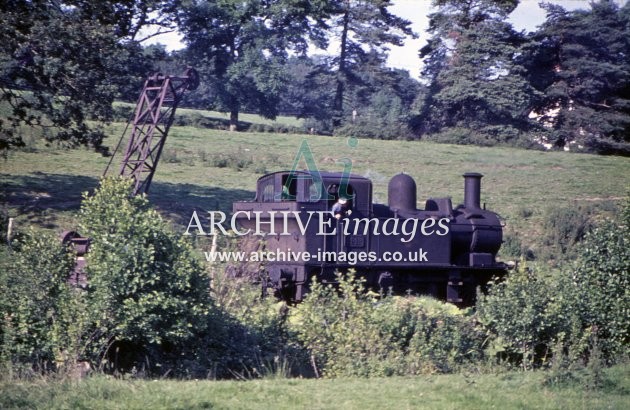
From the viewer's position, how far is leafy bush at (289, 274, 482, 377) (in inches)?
387

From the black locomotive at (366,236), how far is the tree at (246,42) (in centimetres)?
1894

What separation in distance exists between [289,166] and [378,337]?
2149 cm

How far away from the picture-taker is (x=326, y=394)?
833 centimetres

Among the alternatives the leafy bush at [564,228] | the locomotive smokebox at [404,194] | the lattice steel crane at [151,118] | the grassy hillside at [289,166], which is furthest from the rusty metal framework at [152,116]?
the leafy bush at [564,228]

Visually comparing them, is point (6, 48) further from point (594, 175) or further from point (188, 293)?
point (594, 175)

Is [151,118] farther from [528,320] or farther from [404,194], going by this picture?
[528,320]

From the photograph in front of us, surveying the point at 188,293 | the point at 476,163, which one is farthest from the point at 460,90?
the point at 188,293

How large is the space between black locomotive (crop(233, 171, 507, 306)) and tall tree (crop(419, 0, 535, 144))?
16.1m

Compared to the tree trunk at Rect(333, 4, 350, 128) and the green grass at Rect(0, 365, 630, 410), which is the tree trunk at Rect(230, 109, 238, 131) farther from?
the green grass at Rect(0, 365, 630, 410)

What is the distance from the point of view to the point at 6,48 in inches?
763

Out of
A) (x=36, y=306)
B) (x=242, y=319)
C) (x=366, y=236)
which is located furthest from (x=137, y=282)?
(x=366, y=236)

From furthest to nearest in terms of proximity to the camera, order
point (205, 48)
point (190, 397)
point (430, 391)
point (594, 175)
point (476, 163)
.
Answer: point (205, 48), point (476, 163), point (594, 175), point (430, 391), point (190, 397)

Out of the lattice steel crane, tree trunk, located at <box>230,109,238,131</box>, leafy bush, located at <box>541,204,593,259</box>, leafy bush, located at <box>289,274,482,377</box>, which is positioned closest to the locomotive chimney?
leafy bush, located at <box>541,204,593,259</box>

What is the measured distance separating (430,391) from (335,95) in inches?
1184
